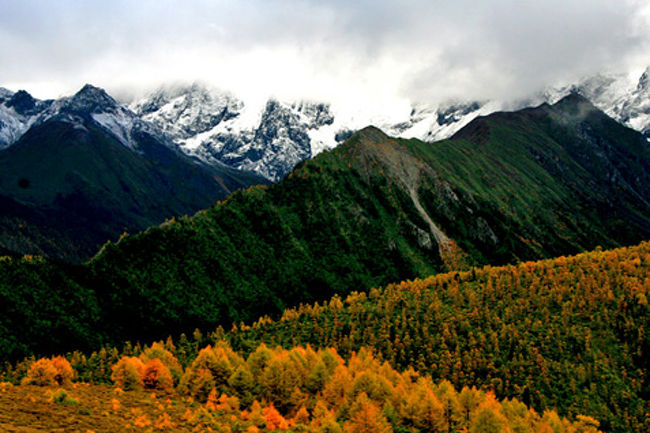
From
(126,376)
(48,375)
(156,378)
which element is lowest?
(156,378)

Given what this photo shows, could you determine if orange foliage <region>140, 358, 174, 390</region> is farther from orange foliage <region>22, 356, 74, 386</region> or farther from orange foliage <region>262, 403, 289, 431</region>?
orange foliage <region>262, 403, 289, 431</region>

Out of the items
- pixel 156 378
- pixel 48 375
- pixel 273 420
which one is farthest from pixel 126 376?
pixel 273 420

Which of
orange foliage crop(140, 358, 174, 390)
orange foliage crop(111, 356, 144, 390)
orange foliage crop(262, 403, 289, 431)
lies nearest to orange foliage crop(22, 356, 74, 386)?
orange foliage crop(111, 356, 144, 390)

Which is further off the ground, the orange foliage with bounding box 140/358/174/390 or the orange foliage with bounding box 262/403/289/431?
the orange foliage with bounding box 140/358/174/390

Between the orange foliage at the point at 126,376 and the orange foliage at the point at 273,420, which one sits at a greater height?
the orange foliage at the point at 126,376

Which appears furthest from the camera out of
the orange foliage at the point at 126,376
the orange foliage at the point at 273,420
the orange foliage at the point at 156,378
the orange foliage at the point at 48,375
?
the orange foliage at the point at 156,378

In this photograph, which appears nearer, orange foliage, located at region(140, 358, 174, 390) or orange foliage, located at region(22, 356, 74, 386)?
orange foliage, located at region(22, 356, 74, 386)

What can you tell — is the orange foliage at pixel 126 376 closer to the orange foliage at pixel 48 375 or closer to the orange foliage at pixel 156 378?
the orange foliage at pixel 156 378

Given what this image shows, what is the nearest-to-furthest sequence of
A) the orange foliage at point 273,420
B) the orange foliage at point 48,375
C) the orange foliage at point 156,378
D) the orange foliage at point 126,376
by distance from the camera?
the orange foliage at point 273,420
the orange foliage at point 48,375
the orange foliage at point 126,376
the orange foliage at point 156,378

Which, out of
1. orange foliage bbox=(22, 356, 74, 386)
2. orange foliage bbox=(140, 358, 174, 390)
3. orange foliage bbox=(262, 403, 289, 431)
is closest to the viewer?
orange foliage bbox=(262, 403, 289, 431)

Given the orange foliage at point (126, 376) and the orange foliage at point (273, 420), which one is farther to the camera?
the orange foliage at point (126, 376)

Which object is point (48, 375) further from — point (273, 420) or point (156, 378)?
point (273, 420)

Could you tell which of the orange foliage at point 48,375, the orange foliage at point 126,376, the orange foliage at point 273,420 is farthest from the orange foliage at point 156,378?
the orange foliage at point 273,420

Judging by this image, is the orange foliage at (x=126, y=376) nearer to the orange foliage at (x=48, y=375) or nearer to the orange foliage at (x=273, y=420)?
the orange foliage at (x=48, y=375)
